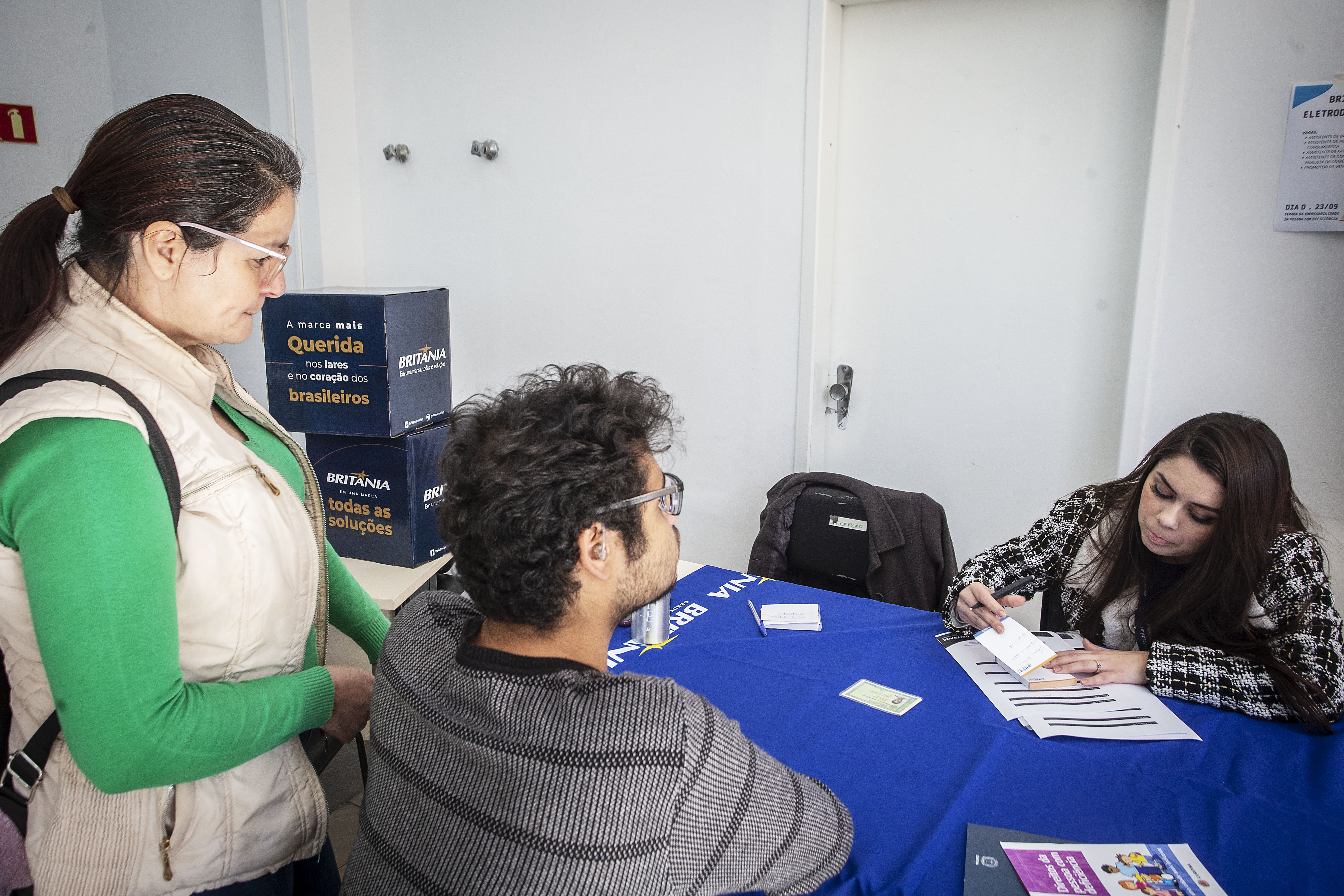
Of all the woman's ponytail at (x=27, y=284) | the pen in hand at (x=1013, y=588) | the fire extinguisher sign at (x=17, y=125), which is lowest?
the pen in hand at (x=1013, y=588)

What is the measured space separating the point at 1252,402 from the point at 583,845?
2471 mm

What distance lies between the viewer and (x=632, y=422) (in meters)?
1.08

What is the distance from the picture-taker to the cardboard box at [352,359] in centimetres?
212

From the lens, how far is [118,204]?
981mm

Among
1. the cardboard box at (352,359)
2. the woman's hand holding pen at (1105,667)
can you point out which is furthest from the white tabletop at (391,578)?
the woman's hand holding pen at (1105,667)

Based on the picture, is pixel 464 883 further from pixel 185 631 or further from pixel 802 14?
pixel 802 14

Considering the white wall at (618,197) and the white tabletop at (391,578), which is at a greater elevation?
the white wall at (618,197)

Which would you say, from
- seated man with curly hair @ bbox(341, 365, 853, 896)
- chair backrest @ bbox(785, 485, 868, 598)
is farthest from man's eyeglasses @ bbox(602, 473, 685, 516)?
chair backrest @ bbox(785, 485, 868, 598)

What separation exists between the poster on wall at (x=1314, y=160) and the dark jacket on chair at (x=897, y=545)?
127 centimetres

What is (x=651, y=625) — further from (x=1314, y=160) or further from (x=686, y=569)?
(x=1314, y=160)

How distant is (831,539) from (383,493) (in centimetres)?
129

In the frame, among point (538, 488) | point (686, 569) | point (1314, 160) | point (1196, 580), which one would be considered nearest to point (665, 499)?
point (538, 488)

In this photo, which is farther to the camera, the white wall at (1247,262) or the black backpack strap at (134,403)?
the white wall at (1247,262)

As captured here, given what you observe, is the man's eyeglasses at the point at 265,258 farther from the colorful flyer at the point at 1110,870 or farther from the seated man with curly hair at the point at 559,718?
the colorful flyer at the point at 1110,870
